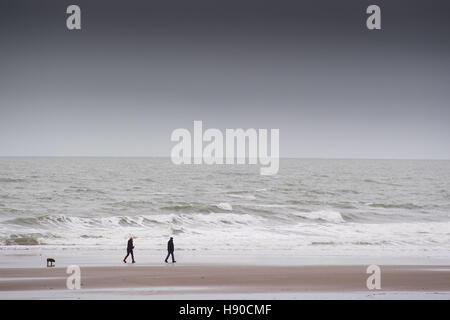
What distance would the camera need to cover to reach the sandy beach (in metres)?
9.69

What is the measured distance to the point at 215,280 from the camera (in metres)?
10.9

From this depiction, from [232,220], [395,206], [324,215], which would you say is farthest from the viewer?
[395,206]

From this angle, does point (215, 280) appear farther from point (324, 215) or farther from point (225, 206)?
point (225, 206)

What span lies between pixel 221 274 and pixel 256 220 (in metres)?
13.0

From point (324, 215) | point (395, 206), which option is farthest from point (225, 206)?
point (395, 206)

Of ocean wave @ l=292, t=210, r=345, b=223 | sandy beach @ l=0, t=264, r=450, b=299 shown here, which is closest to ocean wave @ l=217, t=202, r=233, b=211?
ocean wave @ l=292, t=210, r=345, b=223

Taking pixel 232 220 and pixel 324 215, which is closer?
pixel 232 220

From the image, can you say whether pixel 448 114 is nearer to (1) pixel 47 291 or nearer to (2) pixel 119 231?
(2) pixel 119 231

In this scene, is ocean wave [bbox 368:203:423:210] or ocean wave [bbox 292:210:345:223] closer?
ocean wave [bbox 292:210:345:223]

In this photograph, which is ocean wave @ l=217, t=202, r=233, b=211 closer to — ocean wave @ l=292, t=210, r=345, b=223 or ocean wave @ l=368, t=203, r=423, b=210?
ocean wave @ l=292, t=210, r=345, b=223

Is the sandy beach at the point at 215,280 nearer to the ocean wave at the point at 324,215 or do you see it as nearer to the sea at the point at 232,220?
the sea at the point at 232,220

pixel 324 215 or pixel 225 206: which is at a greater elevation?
pixel 225 206

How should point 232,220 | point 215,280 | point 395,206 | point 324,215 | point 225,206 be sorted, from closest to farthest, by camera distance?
point 215,280, point 232,220, point 324,215, point 225,206, point 395,206

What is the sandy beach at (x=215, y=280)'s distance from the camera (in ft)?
31.8
